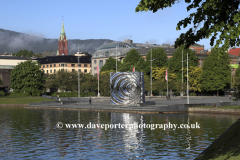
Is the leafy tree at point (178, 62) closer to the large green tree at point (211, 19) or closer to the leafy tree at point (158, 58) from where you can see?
the leafy tree at point (158, 58)

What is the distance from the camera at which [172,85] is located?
4245 inches

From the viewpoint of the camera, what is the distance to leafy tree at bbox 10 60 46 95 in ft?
301

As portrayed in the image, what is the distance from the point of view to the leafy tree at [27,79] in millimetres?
91750

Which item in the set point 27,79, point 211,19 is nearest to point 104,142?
point 211,19

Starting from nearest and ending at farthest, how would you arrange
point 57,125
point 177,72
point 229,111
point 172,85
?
1. point 57,125
2. point 229,111
3. point 172,85
4. point 177,72

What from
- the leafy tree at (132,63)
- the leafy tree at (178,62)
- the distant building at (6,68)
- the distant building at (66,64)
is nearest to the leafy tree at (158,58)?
the leafy tree at (132,63)

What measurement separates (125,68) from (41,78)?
26966 millimetres

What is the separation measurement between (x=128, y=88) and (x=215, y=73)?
60730 millimetres

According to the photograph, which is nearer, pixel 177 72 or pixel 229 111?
pixel 229 111

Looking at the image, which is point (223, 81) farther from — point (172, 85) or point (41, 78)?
point (41, 78)

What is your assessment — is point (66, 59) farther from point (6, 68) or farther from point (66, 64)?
point (6, 68)

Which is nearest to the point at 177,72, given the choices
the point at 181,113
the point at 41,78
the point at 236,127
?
the point at 41,78

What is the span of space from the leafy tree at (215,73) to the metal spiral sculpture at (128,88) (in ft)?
193

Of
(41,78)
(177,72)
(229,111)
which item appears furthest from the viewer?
(177,72)
